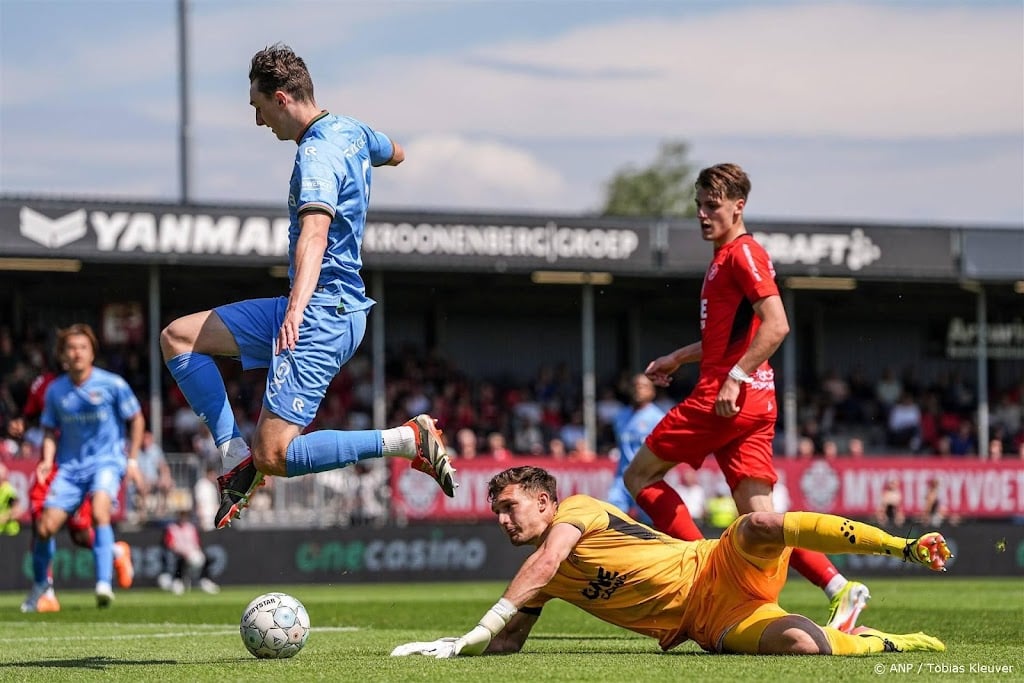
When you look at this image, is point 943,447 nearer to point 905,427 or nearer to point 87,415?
point 905,427

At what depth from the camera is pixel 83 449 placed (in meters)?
13.5

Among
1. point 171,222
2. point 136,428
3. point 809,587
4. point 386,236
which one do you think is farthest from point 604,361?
point 136,428

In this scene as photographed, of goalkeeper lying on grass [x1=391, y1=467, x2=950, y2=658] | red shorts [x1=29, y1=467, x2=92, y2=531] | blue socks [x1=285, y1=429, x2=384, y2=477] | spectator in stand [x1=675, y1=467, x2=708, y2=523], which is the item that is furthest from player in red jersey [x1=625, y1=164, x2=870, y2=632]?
spectator in stand [x1=675, y1=467, x2=708, y2=523]

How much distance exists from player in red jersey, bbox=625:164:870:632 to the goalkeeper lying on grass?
1086 millimetres

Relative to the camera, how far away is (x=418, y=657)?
6.93m

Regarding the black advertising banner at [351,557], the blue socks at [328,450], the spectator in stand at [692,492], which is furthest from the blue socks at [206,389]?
the spectator in stand at [692,492]

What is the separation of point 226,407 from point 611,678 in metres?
2.86

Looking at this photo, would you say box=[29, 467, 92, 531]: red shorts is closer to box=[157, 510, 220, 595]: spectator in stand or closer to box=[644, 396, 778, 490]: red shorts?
box=[157, 510, 220, 595]: spectator in stand

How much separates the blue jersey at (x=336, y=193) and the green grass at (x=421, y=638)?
1795 millimetres

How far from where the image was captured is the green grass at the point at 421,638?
621 centimetres

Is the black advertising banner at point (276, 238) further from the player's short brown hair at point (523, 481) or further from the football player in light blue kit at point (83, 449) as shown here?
the player's short brown hair at point (523, 481)

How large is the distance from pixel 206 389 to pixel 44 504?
6.26 meters

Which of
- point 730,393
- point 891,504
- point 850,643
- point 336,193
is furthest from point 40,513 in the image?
point 891,504

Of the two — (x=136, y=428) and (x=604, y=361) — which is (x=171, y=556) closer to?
(x=136, y=428)
